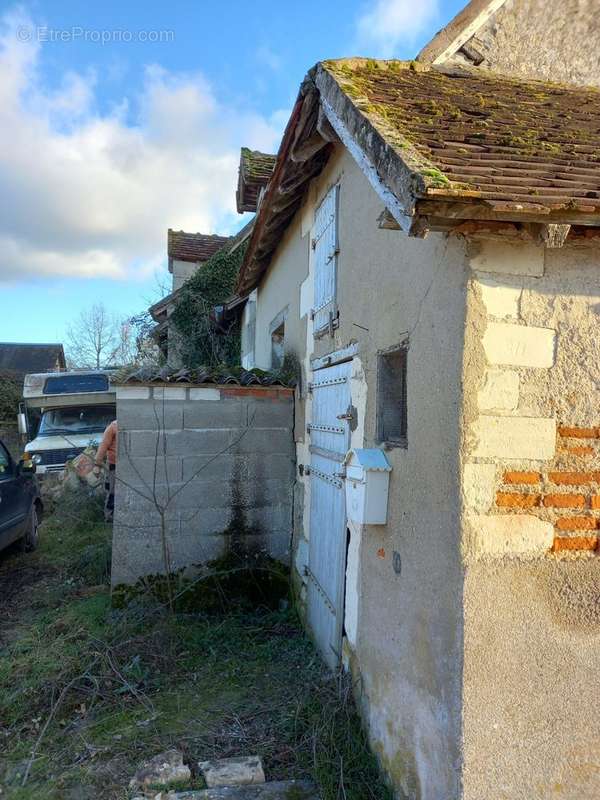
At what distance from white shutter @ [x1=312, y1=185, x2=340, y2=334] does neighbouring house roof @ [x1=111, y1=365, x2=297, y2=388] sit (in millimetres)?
1031

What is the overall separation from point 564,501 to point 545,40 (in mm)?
4362

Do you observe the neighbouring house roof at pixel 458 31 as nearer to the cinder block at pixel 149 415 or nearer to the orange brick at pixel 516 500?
the orange brick at pixel 516 500

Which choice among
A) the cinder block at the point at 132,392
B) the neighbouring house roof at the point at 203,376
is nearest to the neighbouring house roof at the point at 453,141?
the neighbouring house roof at the point at 203,376

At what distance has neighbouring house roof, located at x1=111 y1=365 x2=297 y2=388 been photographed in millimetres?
5887

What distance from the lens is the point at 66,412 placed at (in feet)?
43.2

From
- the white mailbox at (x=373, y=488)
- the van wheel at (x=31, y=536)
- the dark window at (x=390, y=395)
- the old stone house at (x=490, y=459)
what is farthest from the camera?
the van wheel at (x=31, y=536)

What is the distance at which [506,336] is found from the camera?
2521mm

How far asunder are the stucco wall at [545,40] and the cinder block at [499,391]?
358 centimetres

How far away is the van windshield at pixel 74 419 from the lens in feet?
42.3

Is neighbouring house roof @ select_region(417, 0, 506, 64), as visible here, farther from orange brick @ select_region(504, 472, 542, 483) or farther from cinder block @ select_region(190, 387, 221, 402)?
orange brick @ select_region(504, 472, 542, 483)

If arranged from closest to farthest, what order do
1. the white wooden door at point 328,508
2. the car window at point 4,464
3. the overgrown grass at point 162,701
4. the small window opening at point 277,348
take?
the overgrown grass at point 162,701, the white wooden door at point 328,508, the small window opening at point 277,348, the car window at point 4,464

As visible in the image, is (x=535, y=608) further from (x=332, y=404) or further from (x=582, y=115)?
(x=582, y=115)

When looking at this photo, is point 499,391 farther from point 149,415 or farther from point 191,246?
point 191,246

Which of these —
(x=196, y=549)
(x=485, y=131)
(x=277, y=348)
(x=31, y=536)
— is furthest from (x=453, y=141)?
(x=31, y=536)
